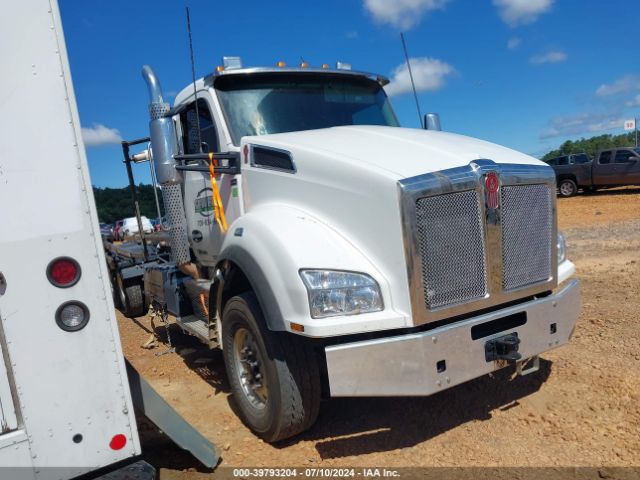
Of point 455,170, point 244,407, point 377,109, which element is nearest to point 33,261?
point 244,407

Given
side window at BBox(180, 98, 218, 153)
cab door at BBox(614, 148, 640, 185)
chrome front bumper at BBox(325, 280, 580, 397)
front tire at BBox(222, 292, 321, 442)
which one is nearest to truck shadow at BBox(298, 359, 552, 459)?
front tire at BBox(222, 292, 321, 442)

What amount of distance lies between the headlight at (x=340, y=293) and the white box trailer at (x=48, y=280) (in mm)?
1080

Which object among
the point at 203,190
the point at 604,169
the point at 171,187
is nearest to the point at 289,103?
the point at 203,190

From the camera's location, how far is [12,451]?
2.21 m

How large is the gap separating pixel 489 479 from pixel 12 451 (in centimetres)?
249

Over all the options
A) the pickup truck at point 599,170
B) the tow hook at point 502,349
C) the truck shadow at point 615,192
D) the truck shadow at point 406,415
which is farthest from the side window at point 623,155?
the tow hook at point 502,349

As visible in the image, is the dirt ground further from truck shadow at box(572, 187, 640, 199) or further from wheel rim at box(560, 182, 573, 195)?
wheel rim at box(560, 182, 573, 195)

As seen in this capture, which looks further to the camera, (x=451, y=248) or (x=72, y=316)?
(x=451, y=248)

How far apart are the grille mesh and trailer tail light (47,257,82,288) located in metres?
1.84

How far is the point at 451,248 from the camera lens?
10.2 ft

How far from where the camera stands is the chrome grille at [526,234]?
3.36 meters

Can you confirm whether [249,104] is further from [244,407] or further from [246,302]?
[244,407]

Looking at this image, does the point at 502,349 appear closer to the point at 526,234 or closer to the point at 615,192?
the point at 526,234

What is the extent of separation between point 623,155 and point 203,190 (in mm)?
20080
